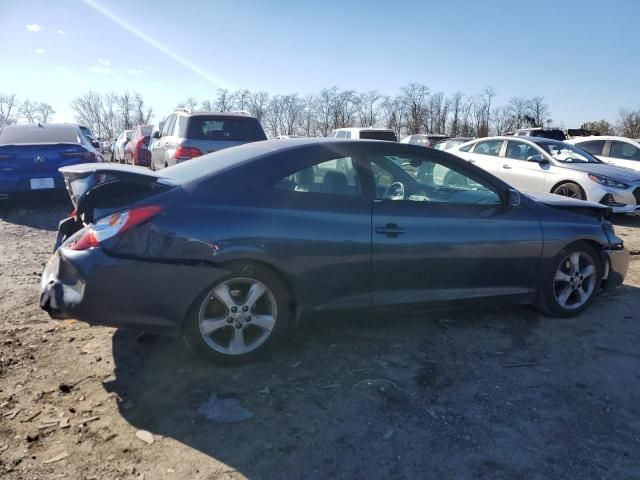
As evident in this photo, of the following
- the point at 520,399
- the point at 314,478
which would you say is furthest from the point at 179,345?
the point at 520,399

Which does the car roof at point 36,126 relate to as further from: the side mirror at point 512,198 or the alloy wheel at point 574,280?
the alloy wheel at point 574,280

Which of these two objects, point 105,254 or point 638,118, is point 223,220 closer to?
point 105,254

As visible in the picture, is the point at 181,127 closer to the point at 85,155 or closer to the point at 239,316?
the point at 85,155

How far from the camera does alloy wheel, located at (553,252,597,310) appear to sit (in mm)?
4230

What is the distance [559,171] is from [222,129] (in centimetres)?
621

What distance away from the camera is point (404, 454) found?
2480 millimetres

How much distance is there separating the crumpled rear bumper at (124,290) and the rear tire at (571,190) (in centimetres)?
783

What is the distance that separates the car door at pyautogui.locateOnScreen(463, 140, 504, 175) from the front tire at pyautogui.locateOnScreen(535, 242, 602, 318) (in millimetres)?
6404

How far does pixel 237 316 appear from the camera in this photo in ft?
10.7

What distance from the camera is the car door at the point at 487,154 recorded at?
10663mm

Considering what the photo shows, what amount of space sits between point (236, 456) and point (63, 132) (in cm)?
866

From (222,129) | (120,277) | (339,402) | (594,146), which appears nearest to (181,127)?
(222,129)

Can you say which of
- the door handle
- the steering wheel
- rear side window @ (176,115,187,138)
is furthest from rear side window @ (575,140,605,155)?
the door handle

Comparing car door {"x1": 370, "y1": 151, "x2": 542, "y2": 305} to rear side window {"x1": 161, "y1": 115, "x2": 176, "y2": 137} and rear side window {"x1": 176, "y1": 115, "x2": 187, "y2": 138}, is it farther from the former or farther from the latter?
rear side window {"x1": 161, "y1": 115, "x2": 176, "y2": 137}
